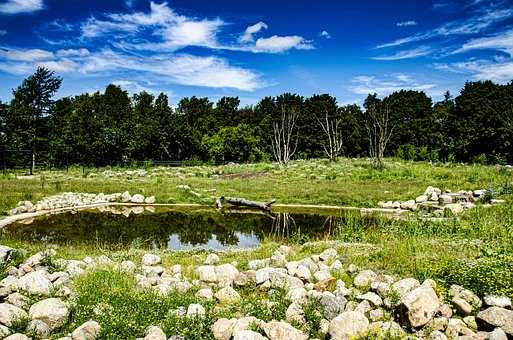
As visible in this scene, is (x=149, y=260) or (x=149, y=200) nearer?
(x=149, y=260)

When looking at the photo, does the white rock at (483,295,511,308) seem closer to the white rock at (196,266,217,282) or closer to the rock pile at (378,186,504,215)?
the white rock at (196,266,217,282)

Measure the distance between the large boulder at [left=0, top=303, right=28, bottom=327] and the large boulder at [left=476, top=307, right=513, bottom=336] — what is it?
25.4ft

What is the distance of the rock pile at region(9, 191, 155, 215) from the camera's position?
2289cm

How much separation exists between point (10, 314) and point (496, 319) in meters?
8.16

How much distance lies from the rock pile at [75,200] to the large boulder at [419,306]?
2029 centimetres

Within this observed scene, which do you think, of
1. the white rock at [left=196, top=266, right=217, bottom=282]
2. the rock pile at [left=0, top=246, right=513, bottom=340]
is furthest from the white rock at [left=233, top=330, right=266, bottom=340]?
the white rock at [left=196, top=266, right=217, bottom=282]

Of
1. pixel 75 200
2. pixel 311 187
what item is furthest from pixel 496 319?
pixel 311 187

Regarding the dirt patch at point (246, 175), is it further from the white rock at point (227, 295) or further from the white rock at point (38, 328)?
the white rock at point (38, 328)

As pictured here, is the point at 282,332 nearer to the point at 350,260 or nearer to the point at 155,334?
the point at 155,334

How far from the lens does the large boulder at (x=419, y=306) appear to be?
735 cm

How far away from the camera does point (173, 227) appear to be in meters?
20.1

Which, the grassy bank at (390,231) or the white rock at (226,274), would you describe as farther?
the white rock at (226,274)

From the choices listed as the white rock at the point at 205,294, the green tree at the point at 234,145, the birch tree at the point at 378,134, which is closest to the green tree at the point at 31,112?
the green tree at the point at 234,145

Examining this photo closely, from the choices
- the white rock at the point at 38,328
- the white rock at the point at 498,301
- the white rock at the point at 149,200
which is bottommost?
the white rock at the point at 149,200
